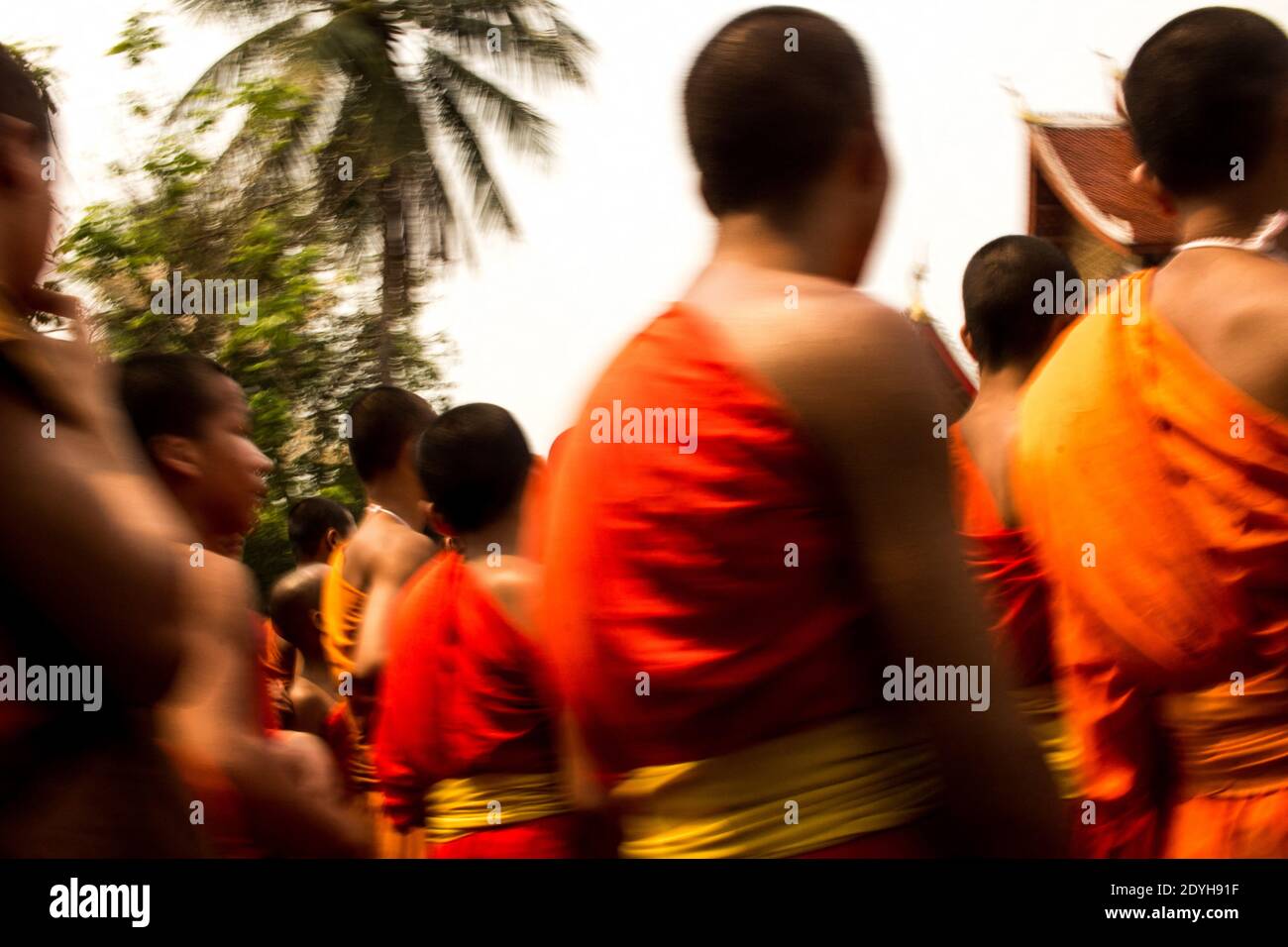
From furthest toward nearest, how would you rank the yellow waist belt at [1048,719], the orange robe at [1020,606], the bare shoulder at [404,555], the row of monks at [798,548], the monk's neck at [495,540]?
the bare shoulder at [404,555]
the monk's neck at [495,540]
the orange robe at [1020,606]
the yellow waist belt at [1048,719]
the row of monks at [798,548]

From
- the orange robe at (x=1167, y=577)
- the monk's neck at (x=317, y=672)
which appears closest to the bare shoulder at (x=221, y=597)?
the orange robe at (x=1167, y=577)

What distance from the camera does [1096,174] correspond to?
600 inches

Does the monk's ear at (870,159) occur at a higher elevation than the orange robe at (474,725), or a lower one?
higher

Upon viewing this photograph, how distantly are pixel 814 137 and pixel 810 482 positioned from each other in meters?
0.43

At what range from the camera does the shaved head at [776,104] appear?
67.3 inches

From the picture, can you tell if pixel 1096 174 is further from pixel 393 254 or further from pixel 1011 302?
pixel 1011 302

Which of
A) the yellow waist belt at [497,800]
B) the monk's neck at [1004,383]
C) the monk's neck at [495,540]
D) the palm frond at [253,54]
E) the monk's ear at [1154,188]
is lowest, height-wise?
the yellow waist belt at [497,800]

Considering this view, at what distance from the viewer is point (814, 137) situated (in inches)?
67.4

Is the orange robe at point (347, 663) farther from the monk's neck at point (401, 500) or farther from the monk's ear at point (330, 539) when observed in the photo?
the monk's ear at point (330, 539)

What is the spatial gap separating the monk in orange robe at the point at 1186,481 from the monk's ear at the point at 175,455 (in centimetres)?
145

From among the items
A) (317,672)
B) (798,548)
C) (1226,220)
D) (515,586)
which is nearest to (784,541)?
(798,548)

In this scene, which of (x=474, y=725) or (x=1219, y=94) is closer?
(x=1219, y=94)

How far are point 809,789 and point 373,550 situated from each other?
310 cm
